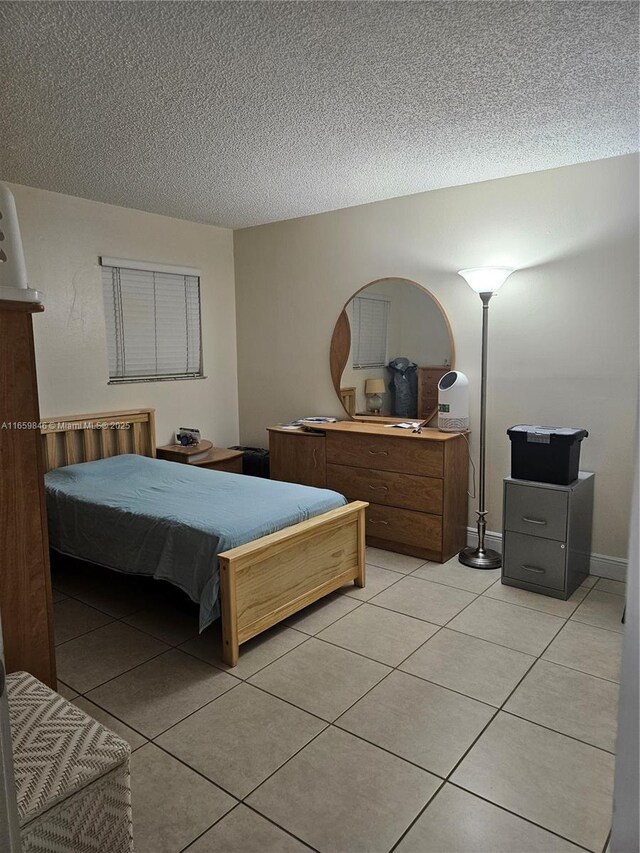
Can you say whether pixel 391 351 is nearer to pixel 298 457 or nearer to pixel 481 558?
pixel 298 457

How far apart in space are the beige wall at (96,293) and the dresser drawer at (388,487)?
151cm

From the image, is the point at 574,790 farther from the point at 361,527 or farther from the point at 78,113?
the point at 78,113

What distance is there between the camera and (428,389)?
409 centimetres

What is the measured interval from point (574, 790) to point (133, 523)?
2176 mm

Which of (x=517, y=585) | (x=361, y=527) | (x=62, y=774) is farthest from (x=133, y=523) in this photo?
(x=517, y=585)

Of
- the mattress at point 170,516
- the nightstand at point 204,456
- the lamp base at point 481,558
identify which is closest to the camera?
the mattress at point 170,516

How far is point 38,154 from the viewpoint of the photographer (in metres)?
3.14

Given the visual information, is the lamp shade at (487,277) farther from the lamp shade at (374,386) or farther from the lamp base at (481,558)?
the lamp base at (481,558)

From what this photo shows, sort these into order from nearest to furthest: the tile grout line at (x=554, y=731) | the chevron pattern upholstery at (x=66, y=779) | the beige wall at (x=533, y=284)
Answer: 1. the chevron pattern upholstery at (x=66, y=779)
2. the tile grout line at (x=554, y=731)
3. the beige wall at (x=533, y=284)

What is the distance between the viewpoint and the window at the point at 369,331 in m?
4.28

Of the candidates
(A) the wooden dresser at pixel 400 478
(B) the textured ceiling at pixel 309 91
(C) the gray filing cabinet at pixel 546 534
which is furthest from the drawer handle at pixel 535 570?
(B) the textured ceiling at pixel 309 91

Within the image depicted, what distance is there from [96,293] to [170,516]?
2126 millimetres

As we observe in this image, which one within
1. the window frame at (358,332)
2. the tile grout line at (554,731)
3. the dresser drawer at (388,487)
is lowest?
the tile grout line at (554,731)

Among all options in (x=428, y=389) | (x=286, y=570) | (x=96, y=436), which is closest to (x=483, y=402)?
(x=428, y=389)
